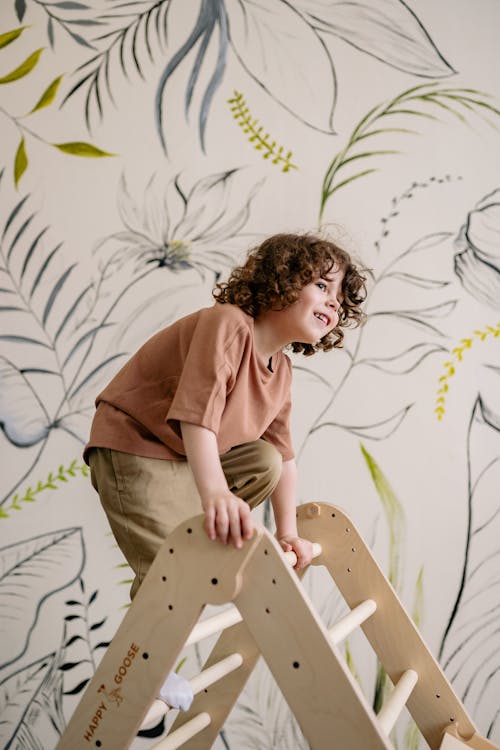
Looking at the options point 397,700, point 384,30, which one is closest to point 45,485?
point 397,700

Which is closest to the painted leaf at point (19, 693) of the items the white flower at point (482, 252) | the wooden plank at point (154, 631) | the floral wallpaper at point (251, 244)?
the floral wallpaper at point (251, 244)

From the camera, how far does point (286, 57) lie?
5.80ft

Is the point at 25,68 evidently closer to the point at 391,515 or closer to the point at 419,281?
the point at 419,281

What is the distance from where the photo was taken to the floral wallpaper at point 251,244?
5.37 ft

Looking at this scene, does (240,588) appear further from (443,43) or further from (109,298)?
(443,43)

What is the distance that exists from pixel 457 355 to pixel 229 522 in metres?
1.00

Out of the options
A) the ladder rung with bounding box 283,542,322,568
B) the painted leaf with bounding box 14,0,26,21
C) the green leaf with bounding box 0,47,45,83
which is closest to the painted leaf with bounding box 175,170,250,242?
the green leaf with bounding box 0,47,45,83

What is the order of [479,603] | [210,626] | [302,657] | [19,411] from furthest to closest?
[19,411] → [479,603] → [210,626] → [302,657]

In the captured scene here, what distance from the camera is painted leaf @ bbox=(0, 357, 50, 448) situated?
5.59ft

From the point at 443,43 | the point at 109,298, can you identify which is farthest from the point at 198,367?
the point at 443,43

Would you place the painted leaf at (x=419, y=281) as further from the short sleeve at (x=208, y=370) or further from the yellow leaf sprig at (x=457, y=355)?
the short sleeve at (x=208, y=370)

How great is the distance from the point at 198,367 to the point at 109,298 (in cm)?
76

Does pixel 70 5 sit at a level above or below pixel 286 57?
above

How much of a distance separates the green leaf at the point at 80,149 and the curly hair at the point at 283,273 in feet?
2.21
